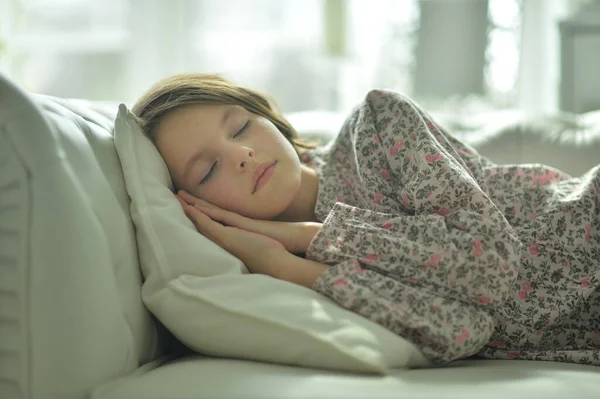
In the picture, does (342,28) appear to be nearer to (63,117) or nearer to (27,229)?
(63,117)

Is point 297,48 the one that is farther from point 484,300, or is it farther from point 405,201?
point 484,300

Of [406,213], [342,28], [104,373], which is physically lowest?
[104,373]

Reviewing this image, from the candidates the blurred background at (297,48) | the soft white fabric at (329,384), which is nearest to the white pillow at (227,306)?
the soft white fabric at (329,384)

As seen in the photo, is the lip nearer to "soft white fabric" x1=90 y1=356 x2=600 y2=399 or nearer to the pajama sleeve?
the pajama sleeve

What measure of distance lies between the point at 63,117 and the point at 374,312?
1.83 ft

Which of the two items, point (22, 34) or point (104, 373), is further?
point (22, 34)

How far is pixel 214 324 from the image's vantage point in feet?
3.40

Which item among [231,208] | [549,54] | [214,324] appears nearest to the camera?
[214,324]

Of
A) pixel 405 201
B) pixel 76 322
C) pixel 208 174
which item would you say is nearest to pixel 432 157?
pixel 405 201

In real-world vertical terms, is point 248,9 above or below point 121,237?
above

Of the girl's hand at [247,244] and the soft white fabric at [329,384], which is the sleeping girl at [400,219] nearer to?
the girl's hand at [247,244]

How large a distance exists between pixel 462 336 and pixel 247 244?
399mm

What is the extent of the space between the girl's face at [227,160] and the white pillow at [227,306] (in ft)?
0.44

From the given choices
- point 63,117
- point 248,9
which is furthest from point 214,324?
point 248,9
